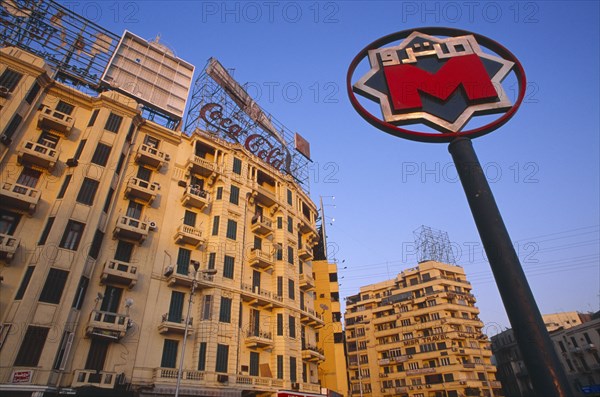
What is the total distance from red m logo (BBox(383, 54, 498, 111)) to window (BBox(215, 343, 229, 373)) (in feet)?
76.0

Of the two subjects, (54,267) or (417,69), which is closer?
(417,69)

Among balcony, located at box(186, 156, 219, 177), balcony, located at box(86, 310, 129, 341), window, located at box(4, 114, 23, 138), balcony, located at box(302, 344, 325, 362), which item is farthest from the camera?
balcony, located at box(302, 344, 325, 362)

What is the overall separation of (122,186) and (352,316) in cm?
6035

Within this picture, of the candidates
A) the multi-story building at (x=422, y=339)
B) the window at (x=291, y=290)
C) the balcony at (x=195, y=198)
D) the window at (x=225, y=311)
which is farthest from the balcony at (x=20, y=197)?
the multi-story building at (x=422, y=339)

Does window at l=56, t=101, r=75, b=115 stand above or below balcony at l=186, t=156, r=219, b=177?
above

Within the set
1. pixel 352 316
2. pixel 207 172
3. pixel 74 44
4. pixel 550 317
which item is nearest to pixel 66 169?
pixel 207 172

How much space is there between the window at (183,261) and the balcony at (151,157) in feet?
25.0

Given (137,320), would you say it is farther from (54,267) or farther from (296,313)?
(296,313)

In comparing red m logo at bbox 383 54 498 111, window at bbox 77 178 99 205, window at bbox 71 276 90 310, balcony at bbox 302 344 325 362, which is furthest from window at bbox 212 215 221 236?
red m logo at bbox 383 54 498 111

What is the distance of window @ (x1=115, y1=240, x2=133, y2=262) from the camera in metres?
25.9

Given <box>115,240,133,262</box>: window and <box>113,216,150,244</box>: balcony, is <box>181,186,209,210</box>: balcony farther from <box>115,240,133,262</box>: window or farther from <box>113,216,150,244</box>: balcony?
<box>115,240,133,262</box>: window

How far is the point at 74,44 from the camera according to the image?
104ft

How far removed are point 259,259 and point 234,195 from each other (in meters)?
6.56

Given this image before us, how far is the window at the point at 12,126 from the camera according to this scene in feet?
77.0
